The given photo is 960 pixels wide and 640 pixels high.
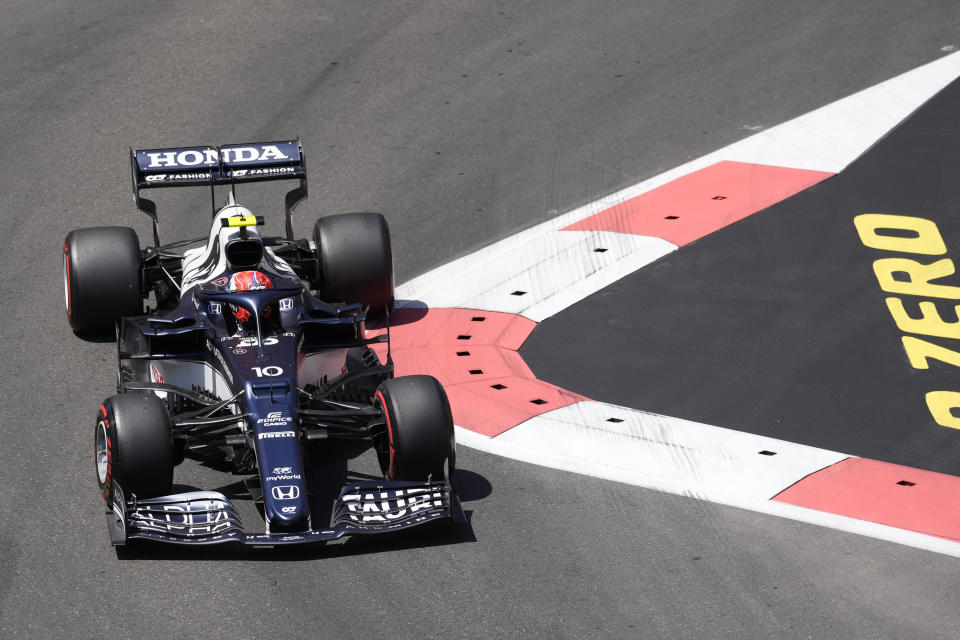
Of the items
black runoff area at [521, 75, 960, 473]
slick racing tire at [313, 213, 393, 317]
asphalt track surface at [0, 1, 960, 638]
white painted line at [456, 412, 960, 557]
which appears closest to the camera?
asphalt track surface at [0, 1, 960, 638]

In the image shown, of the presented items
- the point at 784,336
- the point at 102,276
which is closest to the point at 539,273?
the point at 784,336

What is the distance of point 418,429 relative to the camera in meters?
8.09

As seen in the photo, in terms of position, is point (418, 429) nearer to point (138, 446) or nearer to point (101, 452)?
point (138, 446)

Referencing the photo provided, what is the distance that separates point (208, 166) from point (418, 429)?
349 cm

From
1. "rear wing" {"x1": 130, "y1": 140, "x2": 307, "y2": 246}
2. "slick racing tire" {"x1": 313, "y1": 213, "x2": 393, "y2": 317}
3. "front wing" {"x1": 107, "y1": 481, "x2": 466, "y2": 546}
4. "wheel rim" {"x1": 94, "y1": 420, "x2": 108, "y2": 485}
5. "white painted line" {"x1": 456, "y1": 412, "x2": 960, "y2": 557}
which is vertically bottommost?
"white painted line" {"x1": 456, "y1": 412, "x2": 960, "y2": 557}

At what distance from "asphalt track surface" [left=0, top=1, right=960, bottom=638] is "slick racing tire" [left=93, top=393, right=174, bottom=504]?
0.40 m

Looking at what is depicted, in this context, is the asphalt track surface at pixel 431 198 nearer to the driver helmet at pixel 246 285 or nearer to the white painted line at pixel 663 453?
the white painted line at pixel 663 453

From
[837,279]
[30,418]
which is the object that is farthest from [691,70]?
[30,418]

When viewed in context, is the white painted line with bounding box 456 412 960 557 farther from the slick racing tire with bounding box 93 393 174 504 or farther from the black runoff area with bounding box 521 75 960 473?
the slick racing tire with bounding box 93 393 174 504

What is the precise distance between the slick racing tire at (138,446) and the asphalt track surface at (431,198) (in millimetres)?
403

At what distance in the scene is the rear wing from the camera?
1062cm

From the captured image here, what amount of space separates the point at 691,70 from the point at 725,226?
3666 millimetres

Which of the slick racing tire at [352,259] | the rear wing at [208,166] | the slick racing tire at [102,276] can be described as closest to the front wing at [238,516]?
the slick racing tire at [102,276]

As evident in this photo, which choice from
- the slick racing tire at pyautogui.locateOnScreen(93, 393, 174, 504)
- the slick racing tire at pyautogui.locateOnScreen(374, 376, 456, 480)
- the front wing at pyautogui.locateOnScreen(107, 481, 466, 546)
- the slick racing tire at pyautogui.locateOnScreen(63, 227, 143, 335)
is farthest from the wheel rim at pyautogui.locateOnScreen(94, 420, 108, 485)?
the slick racing tire at pyautogui.locateOnScreen(63, 227, 143, 335)
